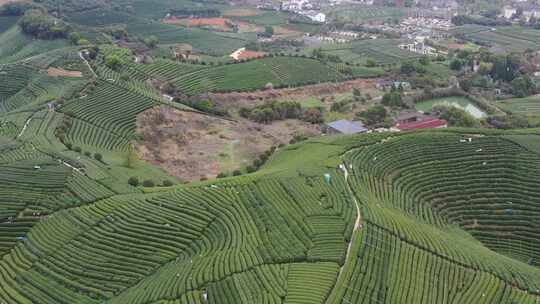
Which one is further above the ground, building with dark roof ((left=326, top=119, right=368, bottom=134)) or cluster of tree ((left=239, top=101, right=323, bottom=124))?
building with dark roof ((left=326, top=119, right=368, bottom=134))

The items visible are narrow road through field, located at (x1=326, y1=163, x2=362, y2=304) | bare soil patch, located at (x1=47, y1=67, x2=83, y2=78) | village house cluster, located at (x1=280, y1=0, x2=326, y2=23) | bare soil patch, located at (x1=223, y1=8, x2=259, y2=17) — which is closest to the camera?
narrow road through field, located at (x1=326, y1=163, x2=362, y2=304)

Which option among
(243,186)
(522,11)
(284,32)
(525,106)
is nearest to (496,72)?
(525,106)

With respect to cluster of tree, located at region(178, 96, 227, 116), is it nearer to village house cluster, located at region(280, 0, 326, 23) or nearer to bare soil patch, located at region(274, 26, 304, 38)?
bare soil patch, located at region(274, 26, 304, 38)

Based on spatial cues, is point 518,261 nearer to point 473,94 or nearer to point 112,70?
point 473,94

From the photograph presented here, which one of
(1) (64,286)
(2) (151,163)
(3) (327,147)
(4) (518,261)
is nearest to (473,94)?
(3) (327,147)

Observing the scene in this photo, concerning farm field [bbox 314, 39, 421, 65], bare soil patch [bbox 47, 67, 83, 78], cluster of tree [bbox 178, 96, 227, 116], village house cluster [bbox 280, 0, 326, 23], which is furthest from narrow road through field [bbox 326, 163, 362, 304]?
village house cluster [bbox 280, 0, 326, 23]

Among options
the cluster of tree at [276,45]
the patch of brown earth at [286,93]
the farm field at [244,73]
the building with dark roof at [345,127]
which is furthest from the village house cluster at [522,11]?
the building with dark roof at [345,127]

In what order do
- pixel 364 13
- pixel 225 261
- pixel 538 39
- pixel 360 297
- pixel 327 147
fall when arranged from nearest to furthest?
pixel 360 297 → pixel 225 261 → pixel 327 147 → pixel 538 39 → pixel 364 13
